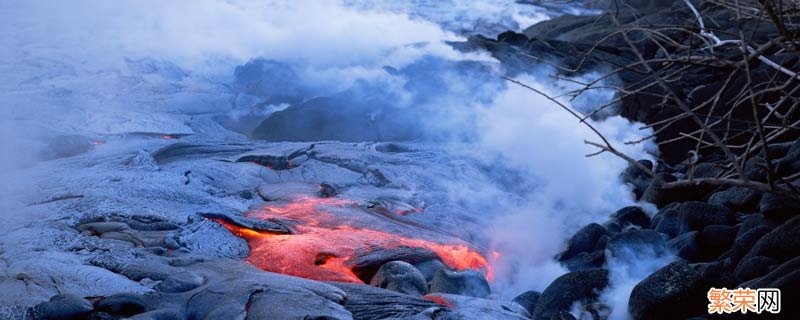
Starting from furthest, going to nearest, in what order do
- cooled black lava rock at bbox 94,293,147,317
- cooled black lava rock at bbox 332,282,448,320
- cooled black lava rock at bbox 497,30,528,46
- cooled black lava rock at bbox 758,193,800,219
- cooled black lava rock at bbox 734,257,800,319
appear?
cooled black lava rock at bbox 497,30,528,46 < cooled black lava rock at bbox 758,193,800,219 < cooled black lava rock at bbox 332,282,448,320 < cooled black lava rock at bbox 94,293,147,317 < cooled black lava rock at bbox 734,257,800,319

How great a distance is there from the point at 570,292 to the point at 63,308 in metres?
3.98

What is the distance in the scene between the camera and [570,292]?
5.57 metres

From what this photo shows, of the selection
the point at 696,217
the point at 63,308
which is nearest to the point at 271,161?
the point at 63,308

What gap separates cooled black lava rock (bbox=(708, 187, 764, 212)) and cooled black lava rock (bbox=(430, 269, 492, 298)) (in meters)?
3.00

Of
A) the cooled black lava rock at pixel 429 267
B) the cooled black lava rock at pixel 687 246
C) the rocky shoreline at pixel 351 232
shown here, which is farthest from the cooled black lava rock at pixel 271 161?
the cooled black lava rock at pixel 687 246

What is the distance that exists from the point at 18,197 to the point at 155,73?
8949 mm

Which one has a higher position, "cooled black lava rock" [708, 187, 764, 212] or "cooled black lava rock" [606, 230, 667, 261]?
"cooled black lava rock" [708, 187, 764, 212]

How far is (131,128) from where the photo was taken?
12.1m

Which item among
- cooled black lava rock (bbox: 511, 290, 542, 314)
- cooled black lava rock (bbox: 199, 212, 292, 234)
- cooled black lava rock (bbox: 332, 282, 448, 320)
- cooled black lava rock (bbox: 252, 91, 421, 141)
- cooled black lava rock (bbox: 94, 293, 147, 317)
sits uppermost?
cooled black lava rock (bbox: 94, 293, 147, 317)

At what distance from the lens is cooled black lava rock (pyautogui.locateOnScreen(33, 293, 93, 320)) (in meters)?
4.44

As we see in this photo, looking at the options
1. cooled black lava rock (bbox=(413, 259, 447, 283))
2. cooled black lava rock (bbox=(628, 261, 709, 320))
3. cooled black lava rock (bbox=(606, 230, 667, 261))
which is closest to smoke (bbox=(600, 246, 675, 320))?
cooled black lava rock (bbox=(606, 230, 667, 261))

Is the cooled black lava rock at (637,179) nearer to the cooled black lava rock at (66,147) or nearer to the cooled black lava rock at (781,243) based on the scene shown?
the cooled black lava rock at (781,243)

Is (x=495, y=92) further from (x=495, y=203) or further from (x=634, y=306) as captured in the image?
(x=634, y=306)

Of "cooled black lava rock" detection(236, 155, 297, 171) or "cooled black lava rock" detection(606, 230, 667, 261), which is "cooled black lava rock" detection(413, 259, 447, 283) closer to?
"cooled black lava rock" detection(606, 230, 667, 261)
